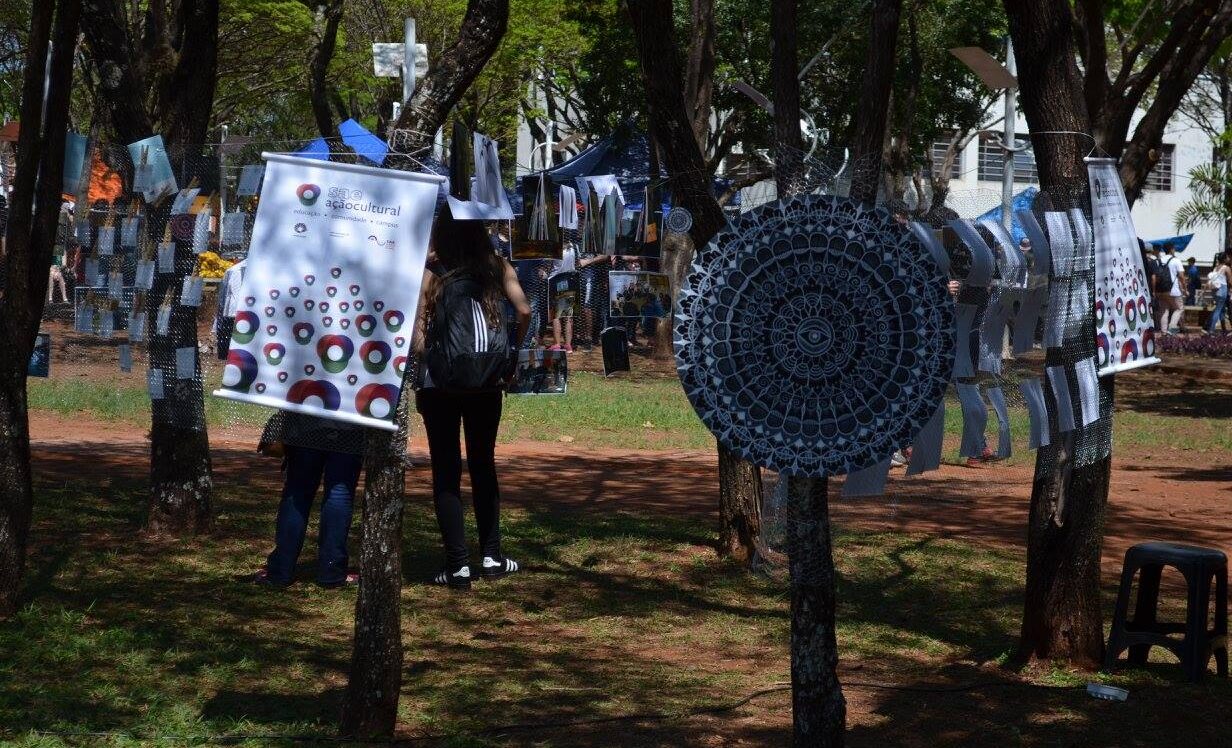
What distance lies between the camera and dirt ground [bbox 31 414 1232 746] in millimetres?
5168

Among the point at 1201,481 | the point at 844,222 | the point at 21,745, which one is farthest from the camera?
the point at 1201,481

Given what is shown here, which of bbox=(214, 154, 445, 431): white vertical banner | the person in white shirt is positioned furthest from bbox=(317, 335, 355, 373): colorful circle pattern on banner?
the person in white shirt

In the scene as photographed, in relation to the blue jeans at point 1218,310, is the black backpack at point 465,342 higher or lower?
lower

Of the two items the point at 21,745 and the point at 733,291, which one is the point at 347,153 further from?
the point at 21,745

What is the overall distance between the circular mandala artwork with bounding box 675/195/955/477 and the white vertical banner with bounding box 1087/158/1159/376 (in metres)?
1.26

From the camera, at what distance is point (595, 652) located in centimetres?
632

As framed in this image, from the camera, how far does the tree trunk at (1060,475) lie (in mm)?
5625

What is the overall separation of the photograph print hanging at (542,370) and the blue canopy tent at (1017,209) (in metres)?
2.06

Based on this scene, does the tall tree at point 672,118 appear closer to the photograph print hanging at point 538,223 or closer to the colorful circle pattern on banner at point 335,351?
the photograph print hanging at point 538,223

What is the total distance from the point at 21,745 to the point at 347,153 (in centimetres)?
222

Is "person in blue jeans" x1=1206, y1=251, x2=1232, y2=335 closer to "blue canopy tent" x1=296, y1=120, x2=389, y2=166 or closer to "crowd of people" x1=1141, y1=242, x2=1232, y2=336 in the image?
"crowd of people" x1=1141, y1=242, x2=1232, y2=336

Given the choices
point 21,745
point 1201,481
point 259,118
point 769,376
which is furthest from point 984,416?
point 259,118

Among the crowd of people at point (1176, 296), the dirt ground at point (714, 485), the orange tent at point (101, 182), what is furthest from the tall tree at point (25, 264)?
the crowd of people at point (1176, 296)

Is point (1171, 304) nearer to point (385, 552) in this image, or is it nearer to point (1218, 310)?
point (1218, 310)
